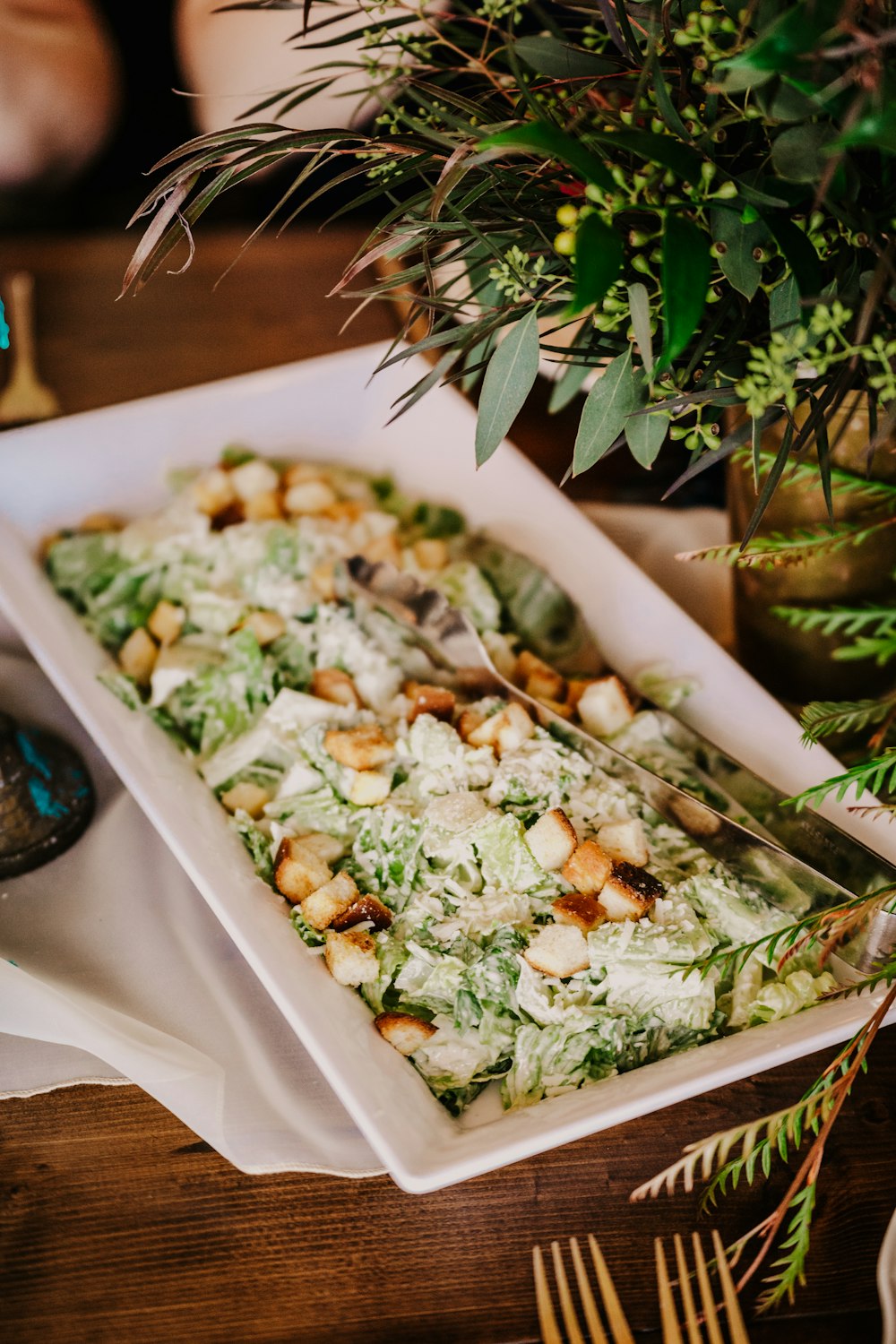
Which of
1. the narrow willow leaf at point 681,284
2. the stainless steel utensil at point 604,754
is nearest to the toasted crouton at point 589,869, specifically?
the stainless steel utensil at point 604,754

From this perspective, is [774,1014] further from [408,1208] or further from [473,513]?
[473,513]

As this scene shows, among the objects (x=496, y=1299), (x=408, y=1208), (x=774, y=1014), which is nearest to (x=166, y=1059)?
(x=408, y=1208)

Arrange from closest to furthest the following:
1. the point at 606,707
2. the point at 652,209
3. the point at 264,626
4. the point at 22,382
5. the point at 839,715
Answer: the point at 652,209 < the point at 839,715 < the point at 606,707 < the point at 264,626 < the point at 22,382

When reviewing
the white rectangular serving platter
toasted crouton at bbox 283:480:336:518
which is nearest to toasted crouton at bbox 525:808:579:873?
the white rectangular serving platter

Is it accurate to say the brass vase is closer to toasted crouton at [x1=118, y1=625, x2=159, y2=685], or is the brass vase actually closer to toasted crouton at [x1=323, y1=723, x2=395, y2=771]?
toasted crouton at [x1=323, y1=723, x2=395, y2=771]

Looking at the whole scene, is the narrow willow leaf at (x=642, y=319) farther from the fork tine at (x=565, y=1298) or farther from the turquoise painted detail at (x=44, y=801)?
the turquoise painted detail at (x=44, y=801)

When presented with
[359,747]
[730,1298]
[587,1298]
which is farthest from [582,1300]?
[359,747]

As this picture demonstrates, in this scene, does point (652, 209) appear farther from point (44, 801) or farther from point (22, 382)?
point (22, 382)
